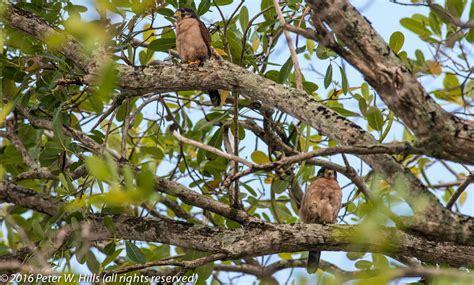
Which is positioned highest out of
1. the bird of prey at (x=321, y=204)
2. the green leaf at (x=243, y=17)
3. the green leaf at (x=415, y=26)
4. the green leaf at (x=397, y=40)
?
the green leaf at (x=415, y=26)

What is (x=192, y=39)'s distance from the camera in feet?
15.4

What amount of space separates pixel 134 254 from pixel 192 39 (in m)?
1.65

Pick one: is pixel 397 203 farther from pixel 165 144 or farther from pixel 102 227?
pixel 165 144

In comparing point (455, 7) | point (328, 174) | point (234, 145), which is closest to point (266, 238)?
point (234, 145)

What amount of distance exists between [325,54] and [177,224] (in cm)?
147

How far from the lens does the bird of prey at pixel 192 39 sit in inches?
176

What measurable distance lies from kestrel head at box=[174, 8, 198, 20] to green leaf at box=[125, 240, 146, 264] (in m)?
1.44

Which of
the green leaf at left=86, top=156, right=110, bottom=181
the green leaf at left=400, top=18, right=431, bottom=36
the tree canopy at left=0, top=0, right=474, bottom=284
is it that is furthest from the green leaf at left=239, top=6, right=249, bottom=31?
the green leaf at left=86, top=156, right=110, bottom=181

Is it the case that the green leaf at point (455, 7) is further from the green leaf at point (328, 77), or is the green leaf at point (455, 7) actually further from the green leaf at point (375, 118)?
the green leaf at point (375, 118)

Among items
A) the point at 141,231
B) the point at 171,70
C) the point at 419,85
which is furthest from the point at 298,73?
the point at 141,231

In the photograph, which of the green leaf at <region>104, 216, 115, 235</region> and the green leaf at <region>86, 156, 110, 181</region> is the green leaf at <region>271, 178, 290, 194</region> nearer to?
the green leaf at <region>104, 216, 115, 235</region>

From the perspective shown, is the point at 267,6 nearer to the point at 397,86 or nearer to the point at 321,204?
the point at 321,204

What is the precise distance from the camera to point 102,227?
382 centimetres

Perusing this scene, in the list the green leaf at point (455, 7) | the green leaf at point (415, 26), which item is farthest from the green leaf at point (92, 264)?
the green leaf at point (415, 26)
